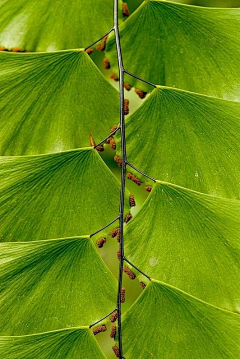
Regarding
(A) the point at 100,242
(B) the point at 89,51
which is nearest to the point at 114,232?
(A) the point at 100,242

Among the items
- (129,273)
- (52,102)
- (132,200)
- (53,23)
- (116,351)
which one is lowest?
(116,351)

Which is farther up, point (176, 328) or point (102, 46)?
point (102, 46)

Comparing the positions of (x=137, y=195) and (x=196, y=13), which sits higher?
(x=196, y=13)

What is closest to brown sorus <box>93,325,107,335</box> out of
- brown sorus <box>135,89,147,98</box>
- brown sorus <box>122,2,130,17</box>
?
brown sorus <box>135,89,147,98</box>

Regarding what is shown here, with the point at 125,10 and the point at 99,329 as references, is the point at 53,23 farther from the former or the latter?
the point at 99,329

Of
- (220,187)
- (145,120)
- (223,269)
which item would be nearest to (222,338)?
(223,269)

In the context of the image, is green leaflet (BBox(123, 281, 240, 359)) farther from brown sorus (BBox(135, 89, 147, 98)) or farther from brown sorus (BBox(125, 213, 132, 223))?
brown sorus (BBox(135, 89, 147, 98))

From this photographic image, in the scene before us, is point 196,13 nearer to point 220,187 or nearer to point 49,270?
point 220,187
